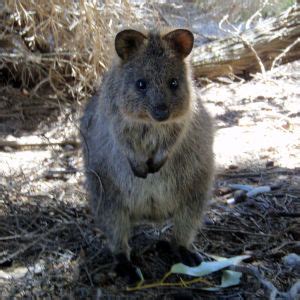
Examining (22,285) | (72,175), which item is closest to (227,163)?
(72,175)

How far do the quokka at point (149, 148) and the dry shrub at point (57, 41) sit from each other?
2.47 m

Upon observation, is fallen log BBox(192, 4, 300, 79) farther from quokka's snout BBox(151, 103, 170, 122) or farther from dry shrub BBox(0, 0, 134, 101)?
quokka's snout BBox(151, 103, 170, 122)

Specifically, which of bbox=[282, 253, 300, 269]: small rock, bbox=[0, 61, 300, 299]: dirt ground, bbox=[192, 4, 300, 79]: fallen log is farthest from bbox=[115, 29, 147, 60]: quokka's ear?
bbox=[192, 4, 300, 79]: fallen log

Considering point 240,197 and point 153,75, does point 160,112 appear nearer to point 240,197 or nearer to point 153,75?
point 153,75

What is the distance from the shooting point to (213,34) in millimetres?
8305

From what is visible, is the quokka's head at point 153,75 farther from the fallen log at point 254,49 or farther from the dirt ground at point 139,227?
the fallen log at point 254,49

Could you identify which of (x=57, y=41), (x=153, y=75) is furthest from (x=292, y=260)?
(x=57, y=41)

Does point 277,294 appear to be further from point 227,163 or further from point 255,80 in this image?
point 255,80

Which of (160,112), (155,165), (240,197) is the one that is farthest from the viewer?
(240,197)

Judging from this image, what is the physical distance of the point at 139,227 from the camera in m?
4.14

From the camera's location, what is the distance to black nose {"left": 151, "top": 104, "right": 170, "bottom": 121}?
3.31 meters

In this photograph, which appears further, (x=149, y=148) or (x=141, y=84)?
(x=149, y=148)

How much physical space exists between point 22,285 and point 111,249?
63 cm

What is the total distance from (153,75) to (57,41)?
9.61ft
